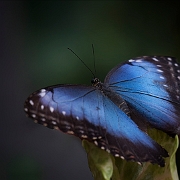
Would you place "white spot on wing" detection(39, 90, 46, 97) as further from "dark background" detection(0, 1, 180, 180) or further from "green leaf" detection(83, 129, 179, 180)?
"dark background" detection(0, 1, 180, 180)

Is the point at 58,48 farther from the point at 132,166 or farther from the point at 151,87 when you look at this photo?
the point at 132,166

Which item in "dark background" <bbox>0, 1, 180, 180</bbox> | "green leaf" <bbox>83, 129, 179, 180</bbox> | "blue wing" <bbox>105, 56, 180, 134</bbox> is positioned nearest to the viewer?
"green leaf" <bbox>83, 129, 179, 180</bbox>

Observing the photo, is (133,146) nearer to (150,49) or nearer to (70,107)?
(70,107)

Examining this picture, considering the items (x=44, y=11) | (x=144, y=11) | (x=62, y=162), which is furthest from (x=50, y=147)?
(x=144, y=11)

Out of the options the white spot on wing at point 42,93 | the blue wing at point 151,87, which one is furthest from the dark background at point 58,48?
the white spot on wing at point 42,93

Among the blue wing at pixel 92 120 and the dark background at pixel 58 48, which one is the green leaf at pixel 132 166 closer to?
the blue wing at pixel 92 120

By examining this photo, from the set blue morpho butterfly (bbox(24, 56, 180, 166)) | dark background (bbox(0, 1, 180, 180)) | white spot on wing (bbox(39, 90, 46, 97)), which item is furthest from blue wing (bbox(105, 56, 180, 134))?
dark background (bbox(0, 1, 180, 180))
